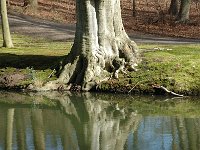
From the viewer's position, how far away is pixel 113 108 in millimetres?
17141

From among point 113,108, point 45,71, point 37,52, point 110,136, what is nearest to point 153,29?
point 37,52

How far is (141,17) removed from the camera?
45.2m

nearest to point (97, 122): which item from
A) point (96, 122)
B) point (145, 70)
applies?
point (96, 122)

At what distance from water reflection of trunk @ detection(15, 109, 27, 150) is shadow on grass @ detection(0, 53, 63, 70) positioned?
4.72 metres

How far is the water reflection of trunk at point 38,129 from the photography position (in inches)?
484

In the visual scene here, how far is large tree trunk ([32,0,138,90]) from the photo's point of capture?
1947 centimetres

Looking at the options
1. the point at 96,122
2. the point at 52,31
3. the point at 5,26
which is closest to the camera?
the point at 96,122

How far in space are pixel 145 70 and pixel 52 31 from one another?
50.4 ft

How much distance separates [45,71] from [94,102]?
3.36m

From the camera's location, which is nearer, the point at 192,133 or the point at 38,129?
the point at 192,133

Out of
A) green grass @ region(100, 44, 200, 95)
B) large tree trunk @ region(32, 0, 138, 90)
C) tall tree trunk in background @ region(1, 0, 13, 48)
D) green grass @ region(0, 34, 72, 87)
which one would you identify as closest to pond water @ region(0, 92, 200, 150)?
green grass @ region(100, 44, 200, 95)

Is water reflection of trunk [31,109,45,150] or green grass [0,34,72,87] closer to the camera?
water reflection of trunk [31,109,45,150]

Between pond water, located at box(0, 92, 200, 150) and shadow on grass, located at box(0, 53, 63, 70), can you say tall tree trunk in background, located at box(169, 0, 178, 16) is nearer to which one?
shadow on grass, located at box(0, 53, 63, 70)

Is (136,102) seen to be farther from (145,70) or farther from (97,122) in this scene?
(97,122)
